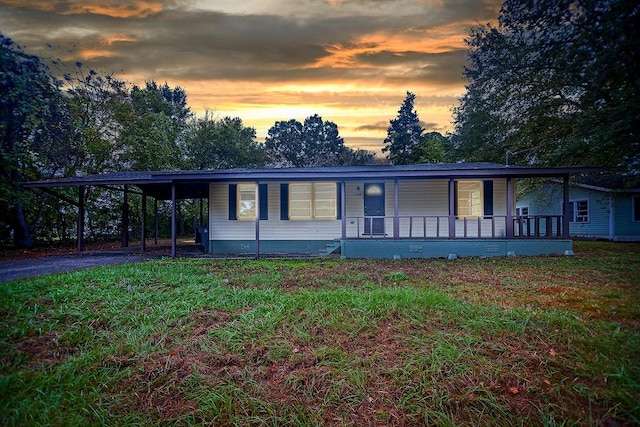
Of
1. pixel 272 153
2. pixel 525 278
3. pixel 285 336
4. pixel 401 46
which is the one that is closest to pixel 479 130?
pixel 401 46

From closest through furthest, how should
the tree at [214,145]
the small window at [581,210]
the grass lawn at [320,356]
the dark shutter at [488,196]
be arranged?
the grass lawn at [320,356] → the dark shutter at [488,196] → the small window at [581,210] → the tree at [214,145]

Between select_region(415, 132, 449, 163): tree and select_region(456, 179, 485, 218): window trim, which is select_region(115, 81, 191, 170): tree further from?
select_region(415, 132, 449, 163): tree

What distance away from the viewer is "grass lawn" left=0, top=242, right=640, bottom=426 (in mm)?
2777

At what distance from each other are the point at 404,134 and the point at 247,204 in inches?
1077

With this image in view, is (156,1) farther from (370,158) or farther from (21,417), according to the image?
(370,158)

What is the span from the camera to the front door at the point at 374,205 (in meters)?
11.8

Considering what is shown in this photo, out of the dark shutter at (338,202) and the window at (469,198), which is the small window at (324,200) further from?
the window at (469,198)

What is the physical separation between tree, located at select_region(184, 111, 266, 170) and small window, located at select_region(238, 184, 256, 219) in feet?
41.2

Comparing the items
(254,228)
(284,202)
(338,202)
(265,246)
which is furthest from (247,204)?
(338,202)

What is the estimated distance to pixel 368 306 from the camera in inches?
179

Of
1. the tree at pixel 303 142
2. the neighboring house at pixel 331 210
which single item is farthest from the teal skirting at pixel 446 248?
the tree at pixel 303 142

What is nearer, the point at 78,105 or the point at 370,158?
the point at 78,105

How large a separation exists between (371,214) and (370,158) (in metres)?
27.8

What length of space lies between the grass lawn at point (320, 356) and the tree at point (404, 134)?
97.4 feet
